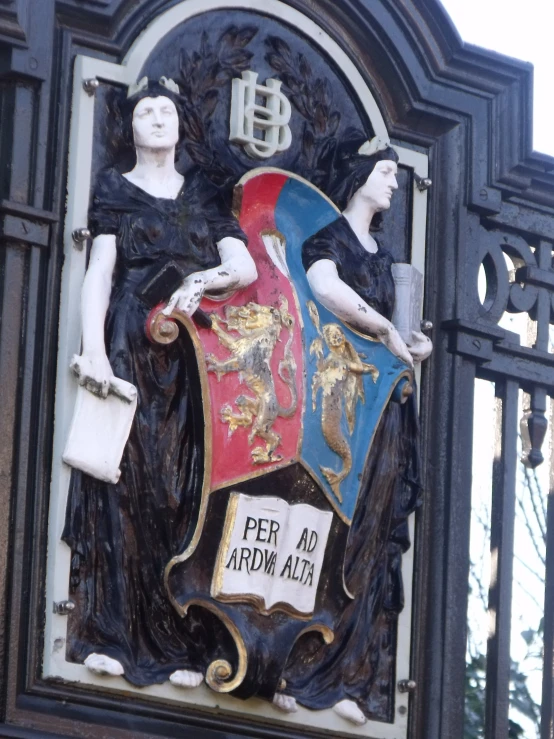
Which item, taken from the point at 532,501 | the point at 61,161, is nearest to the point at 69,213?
the point at 61,161

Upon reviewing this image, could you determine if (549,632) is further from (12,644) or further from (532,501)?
(532,501)

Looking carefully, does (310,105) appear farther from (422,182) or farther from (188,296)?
(188,296)

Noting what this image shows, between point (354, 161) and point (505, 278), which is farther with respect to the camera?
point (505, 278)

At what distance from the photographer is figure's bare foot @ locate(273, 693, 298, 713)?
6.90 metres

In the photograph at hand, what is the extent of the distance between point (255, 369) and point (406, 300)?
2.18ft

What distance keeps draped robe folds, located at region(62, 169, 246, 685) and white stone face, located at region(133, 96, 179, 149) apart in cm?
13

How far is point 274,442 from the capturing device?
6965mm

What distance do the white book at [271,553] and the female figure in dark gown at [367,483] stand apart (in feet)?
0.48

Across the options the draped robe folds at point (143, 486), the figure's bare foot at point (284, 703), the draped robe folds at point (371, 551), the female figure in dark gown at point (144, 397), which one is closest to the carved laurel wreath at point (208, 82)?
the female figure in dark gown at point (144, 397)

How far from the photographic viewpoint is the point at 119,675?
6641mm

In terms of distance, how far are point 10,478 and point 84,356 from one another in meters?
0.36

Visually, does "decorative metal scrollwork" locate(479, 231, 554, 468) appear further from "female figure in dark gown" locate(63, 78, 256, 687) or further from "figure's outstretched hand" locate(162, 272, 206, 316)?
"figure's outstretched hand" locate(162, 272, 206, 316)

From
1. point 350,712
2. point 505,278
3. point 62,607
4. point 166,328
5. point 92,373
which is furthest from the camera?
point 505,278

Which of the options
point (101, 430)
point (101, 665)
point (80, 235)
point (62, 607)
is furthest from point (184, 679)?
point (80, 235)
